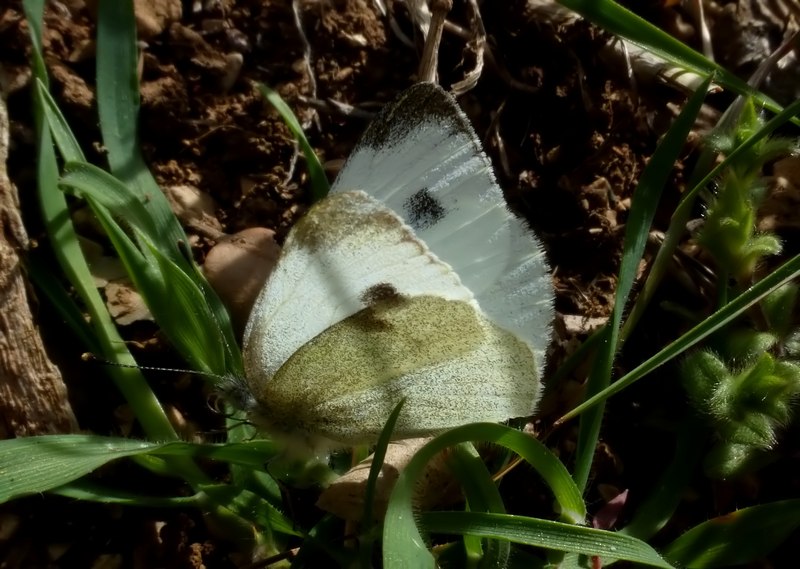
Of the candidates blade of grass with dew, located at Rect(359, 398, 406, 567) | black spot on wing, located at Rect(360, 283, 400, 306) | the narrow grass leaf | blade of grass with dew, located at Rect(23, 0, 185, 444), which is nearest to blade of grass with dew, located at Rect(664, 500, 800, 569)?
blade of grass with dew, located at Rect(359, 398, 406, 567)

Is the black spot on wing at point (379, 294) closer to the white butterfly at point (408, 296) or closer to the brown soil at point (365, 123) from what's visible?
the white butterfly at point (408, 296)

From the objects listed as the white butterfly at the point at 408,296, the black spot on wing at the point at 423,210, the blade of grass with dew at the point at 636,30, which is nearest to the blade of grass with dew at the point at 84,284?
the white butterfly at the point at 408,296

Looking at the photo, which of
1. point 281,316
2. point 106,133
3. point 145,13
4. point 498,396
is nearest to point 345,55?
A: point 145,13

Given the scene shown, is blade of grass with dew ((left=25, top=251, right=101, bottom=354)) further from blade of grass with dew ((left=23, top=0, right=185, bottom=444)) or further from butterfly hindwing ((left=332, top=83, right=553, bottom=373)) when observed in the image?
butterfly hindwing ((left=332, top=83, right=553, bottom=373))

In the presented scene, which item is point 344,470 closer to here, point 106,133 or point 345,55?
point 106,133

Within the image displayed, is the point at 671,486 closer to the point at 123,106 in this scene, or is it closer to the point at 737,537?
the point at 737,537
